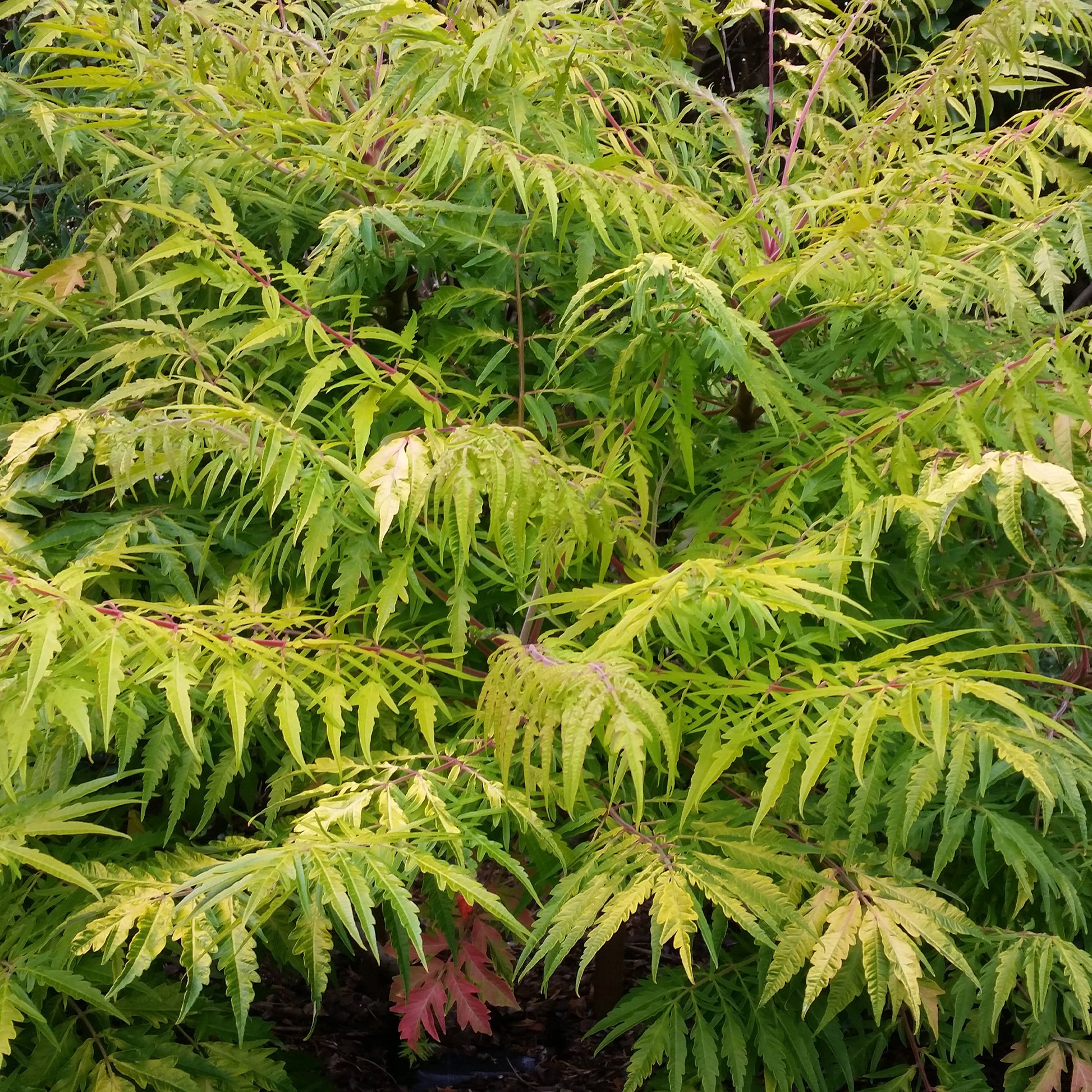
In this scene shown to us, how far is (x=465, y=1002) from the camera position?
1738 mm

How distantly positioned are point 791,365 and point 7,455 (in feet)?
4.43

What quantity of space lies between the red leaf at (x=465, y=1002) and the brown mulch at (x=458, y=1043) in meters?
0.71

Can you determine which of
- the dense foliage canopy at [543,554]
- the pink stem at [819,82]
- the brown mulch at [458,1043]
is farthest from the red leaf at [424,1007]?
the pink stem at [819,82]

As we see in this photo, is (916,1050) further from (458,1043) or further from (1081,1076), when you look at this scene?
(458,1043)

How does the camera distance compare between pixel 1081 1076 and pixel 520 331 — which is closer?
pixel 1081 1076

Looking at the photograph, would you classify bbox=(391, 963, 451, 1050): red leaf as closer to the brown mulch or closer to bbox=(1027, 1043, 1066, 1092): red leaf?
the brown mulch

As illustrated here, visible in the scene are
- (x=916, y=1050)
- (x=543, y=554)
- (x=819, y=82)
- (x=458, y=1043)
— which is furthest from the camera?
(x=458, y=1043)

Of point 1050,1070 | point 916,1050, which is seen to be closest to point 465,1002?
point 916,1050

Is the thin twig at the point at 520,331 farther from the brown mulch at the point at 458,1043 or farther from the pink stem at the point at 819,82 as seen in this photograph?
the brown mulch at the point at 458,1043

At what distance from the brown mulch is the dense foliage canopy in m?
0.73

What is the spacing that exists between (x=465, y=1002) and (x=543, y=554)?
0.75 m

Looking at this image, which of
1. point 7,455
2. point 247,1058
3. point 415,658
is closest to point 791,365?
point 415,658

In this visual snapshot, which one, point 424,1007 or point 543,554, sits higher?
point 543,554

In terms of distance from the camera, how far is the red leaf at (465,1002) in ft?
5.65
